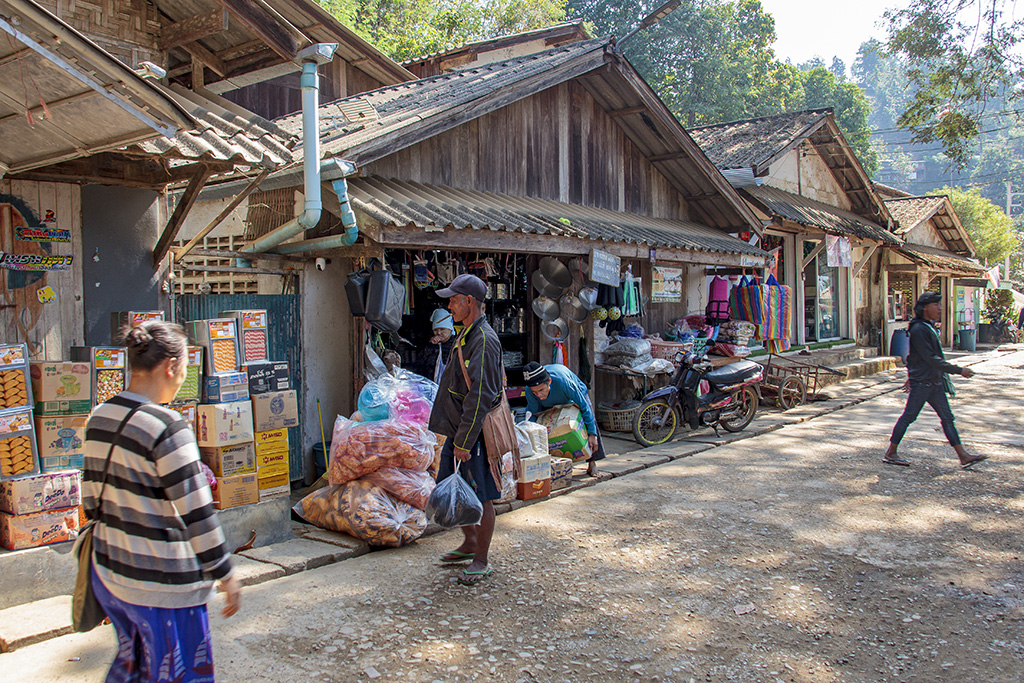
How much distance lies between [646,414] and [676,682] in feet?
20.0

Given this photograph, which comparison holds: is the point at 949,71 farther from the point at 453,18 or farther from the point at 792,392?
the point at 453,18

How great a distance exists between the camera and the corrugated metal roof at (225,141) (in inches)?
196

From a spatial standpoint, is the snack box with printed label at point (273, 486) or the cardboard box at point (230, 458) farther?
the snack box with printed label at point (273, 486)

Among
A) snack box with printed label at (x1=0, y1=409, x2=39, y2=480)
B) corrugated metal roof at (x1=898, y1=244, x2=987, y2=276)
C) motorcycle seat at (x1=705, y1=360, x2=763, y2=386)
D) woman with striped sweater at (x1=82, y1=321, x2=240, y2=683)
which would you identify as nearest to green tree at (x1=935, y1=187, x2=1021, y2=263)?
corrugated metal roof at (x1=898, y1=244, x2=987, y2=276)

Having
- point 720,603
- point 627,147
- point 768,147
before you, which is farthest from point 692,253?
point 720,603

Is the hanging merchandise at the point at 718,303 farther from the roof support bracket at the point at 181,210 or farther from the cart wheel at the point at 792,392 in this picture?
the roof support bracket at the point at 181,210

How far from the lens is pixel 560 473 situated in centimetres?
753

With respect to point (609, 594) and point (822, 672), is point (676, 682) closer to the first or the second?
point (822, 672)

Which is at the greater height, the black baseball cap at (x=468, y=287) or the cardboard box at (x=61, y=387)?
the black baseball cap at (x=468, y=287)

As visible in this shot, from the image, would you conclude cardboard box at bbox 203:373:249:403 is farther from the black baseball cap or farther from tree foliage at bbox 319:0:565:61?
tree foliage at bbox 319:0:565:61

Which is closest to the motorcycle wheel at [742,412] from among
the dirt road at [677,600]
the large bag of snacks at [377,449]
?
the dirt road at [677,600]

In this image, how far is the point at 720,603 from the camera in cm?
478

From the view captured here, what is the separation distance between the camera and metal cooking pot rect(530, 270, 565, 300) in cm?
967

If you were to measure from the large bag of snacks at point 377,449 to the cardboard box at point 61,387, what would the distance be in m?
1.87
